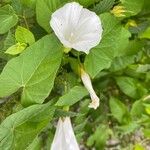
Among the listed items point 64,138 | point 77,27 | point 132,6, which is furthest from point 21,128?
point 132,6

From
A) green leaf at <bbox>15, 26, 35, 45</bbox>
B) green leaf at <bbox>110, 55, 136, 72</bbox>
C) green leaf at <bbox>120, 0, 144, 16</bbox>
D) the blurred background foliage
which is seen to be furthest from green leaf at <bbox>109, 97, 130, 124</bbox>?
green leaf at <bbox>15, 26, 35, 45</bbox>

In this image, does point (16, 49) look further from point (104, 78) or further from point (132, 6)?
point (104, 78)

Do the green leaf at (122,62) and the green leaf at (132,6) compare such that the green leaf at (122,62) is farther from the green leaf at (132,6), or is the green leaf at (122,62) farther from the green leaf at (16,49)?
the green leaf at (16,49)

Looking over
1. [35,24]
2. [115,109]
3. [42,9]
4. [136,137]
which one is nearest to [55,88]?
[35,24]

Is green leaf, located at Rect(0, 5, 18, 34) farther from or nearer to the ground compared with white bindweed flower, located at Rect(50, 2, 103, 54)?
farther from the ground

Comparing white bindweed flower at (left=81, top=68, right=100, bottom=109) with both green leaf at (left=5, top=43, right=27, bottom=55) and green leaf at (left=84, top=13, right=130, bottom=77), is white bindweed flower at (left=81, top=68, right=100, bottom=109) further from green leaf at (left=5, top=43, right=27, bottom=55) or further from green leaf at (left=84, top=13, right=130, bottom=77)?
green leaf at (left=5, top=43, right=27, bottom=55)

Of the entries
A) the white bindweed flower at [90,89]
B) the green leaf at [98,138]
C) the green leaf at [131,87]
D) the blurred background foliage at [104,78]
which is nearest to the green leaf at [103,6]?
the blurred background foliage at [104,78]

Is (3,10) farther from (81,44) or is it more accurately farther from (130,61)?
(130,61)
